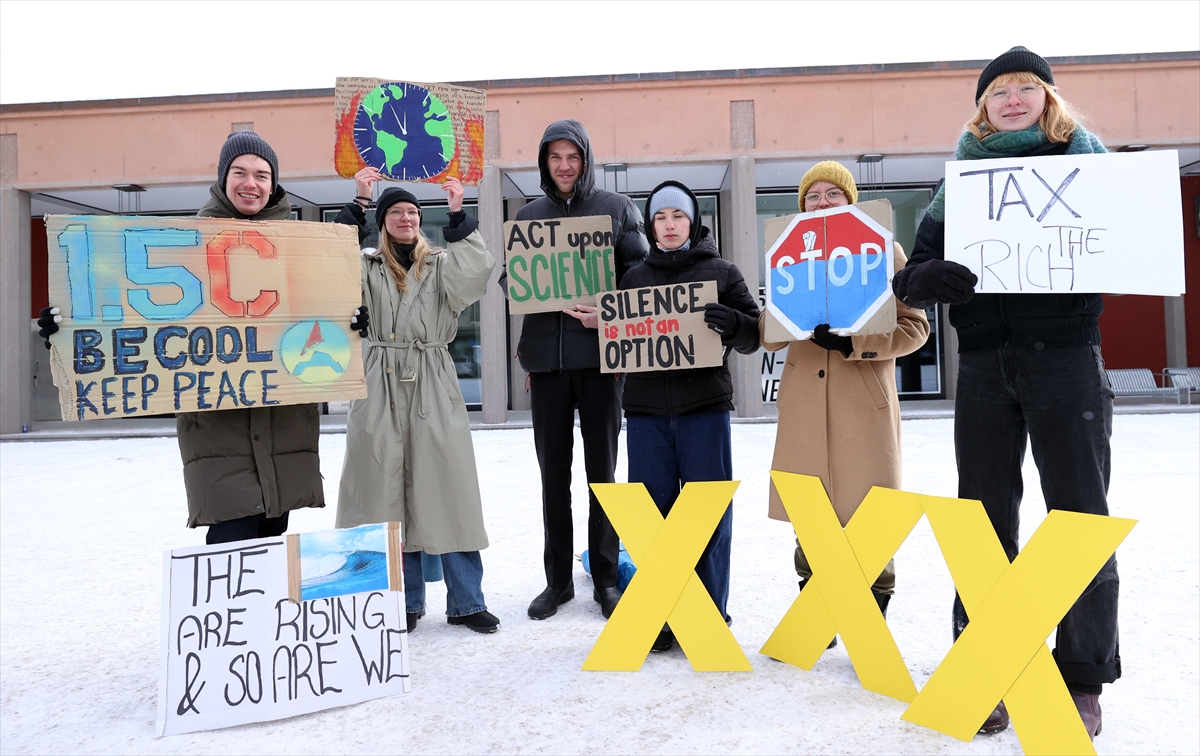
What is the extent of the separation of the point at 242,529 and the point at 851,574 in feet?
7.00

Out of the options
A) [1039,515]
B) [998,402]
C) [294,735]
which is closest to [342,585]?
[294,735]

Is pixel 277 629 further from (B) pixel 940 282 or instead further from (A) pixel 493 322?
(A) pixel 493 322

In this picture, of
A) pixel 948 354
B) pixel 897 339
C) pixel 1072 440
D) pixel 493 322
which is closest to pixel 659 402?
pixel 897 339

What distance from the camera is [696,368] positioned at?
9.84 ft

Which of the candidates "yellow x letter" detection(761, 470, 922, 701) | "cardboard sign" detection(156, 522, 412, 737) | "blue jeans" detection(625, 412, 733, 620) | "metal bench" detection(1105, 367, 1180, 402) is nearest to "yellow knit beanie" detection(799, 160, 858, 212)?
"blue jeans" detection(625, 412, 733, 620)

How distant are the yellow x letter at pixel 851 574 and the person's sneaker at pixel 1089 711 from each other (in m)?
0.45

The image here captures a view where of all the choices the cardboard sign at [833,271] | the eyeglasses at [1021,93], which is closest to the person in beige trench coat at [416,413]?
the cardboard sign at [833,271]

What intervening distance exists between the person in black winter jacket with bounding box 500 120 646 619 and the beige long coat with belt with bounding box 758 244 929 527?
849mm

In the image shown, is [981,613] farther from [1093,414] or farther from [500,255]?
[500,255]

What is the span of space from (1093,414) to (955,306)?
1.63 ft

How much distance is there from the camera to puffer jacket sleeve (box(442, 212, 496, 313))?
3256mm

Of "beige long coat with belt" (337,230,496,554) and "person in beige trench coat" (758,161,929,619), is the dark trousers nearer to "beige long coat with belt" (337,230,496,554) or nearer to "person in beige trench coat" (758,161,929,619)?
"person in beige trench coat" (758,161,929,619)

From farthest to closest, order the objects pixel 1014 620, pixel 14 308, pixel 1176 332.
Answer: pixel 1176 332
pixel 14 308
pixel 1014 620

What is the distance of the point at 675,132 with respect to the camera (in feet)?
40.7
